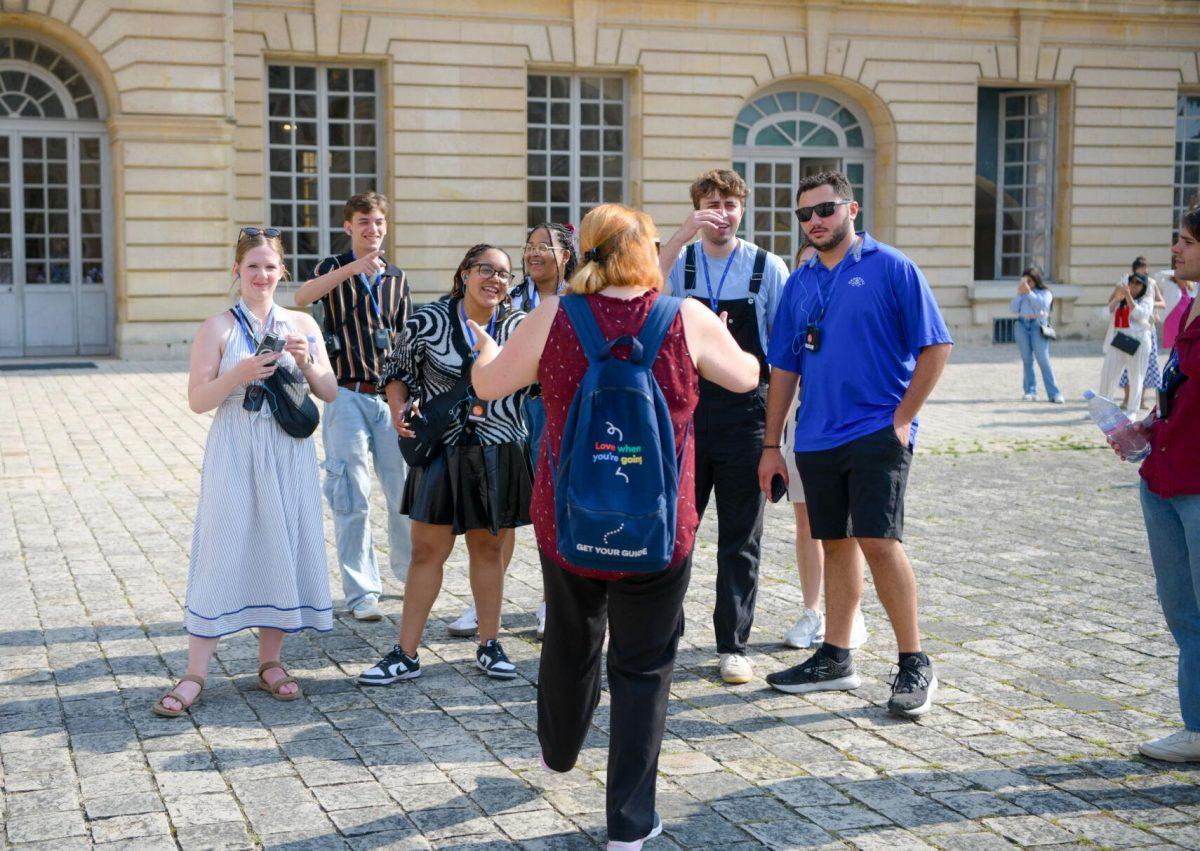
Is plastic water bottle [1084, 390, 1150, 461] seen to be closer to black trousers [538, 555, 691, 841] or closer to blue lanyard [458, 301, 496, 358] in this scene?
black trousers [538, 555, 691, 841]

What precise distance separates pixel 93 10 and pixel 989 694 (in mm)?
17114

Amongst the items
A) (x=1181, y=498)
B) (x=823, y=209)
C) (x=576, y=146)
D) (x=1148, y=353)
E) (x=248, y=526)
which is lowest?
(x=248, y=526)

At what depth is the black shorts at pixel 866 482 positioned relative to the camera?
511 cm

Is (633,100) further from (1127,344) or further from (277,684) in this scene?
(277,684)

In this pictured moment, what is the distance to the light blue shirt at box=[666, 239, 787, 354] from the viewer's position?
5828 mm

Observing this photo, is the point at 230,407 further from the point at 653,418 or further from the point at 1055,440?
the point at 1055,440

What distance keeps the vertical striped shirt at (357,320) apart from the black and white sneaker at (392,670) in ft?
5.37

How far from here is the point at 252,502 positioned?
5320mm

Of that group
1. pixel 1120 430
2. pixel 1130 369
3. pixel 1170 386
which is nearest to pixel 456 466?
pixel 1120 430

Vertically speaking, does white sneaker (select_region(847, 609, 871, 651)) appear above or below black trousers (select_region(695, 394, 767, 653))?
below

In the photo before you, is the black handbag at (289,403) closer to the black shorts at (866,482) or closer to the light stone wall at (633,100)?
the black shorts at (866,482)

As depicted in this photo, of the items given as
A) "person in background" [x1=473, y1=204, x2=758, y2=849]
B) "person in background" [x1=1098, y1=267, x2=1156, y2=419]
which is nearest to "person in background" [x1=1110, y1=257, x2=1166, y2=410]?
"person in background" [x1=1098, y1=267, x2=1156, y2=419]

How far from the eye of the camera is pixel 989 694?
5.39 metres

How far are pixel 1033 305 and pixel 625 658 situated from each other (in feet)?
45.1
